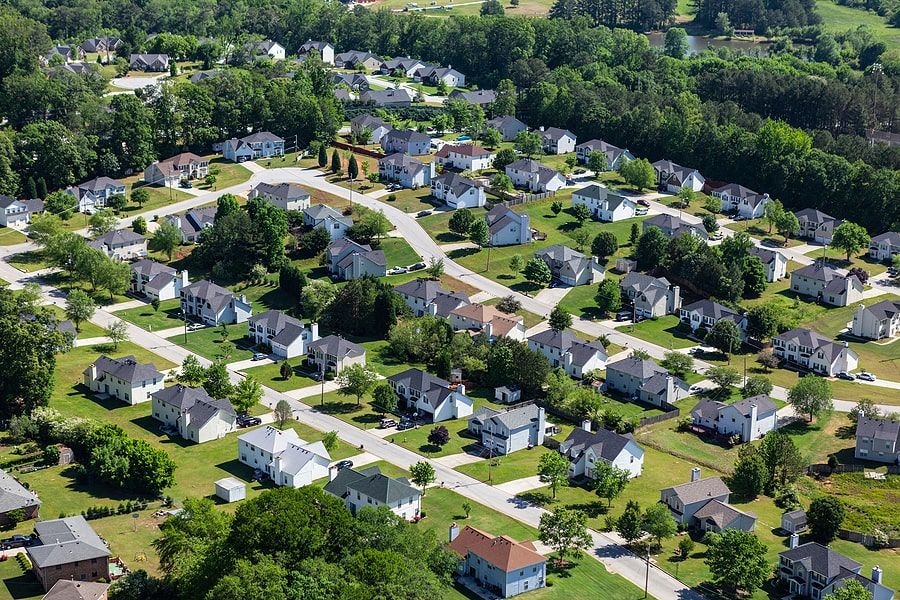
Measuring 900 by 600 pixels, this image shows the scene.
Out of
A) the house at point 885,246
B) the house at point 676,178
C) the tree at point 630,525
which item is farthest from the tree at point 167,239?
the house at point 885,246

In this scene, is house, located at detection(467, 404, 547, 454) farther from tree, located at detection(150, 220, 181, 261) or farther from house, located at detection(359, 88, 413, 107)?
house, located at detection(359, 88, 413, 107)

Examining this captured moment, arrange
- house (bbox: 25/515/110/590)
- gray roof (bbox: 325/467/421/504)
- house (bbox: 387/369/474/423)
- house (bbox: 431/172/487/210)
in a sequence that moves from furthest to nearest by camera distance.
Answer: house (bbox: 431/172/487/210) → house (bbox: 387/369/474/423) → gray roof (bbox: 325/467/421/504) → house (bbox: 25/515/110/590)

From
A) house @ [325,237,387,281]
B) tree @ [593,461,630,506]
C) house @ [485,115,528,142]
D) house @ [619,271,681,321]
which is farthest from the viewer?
house @ [485,115,528,142]

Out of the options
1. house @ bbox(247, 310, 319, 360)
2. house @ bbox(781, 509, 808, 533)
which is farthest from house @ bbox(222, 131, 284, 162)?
house @ bbox(781, 509, 808, 533)

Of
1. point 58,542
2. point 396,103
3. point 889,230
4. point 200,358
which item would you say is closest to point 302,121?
point 396,103

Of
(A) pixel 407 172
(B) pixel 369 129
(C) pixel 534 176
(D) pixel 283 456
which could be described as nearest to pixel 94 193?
(A) pixel 407 172

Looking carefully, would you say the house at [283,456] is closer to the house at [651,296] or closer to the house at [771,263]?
the house at [651,296]
